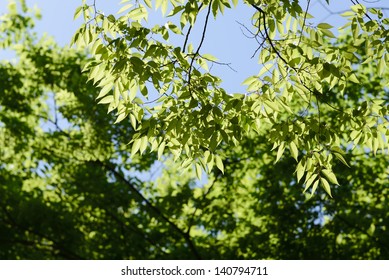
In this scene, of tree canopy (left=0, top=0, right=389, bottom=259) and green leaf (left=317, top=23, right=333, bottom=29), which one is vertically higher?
tree canopy (left=0, top=0, right=389, bottom=259)

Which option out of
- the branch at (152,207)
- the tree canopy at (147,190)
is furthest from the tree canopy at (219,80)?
the branch at (152,207)

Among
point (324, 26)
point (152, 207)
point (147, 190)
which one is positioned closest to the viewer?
point (324, 26)

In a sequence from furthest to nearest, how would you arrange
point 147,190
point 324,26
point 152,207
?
point 147,190, point 152,207, point 324,26

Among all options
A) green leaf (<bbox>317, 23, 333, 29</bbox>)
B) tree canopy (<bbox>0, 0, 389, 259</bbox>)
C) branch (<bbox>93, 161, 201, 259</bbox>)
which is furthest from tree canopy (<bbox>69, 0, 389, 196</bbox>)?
branch (<bbox>93, 161, 201, 259</bbox>)

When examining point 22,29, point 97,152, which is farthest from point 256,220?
point 22,29

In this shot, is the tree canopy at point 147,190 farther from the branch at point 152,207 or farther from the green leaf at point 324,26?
the green leaf at point 324,26

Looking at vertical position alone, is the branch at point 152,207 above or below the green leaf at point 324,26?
above

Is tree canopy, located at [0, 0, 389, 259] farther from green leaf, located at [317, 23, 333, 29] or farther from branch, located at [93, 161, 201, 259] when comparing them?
green leaf, located at [317, 23, 333, 29]

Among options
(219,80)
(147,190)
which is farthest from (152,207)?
(219,80)

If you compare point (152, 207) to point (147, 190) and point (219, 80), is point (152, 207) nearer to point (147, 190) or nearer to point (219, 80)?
point (147, 190)

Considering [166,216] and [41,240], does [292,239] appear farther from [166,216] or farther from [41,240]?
[41,240]

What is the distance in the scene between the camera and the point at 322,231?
10359 mm

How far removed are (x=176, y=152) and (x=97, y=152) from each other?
779 cm

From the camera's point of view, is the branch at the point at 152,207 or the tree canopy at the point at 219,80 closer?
the tree canopy at the point at 219,80
